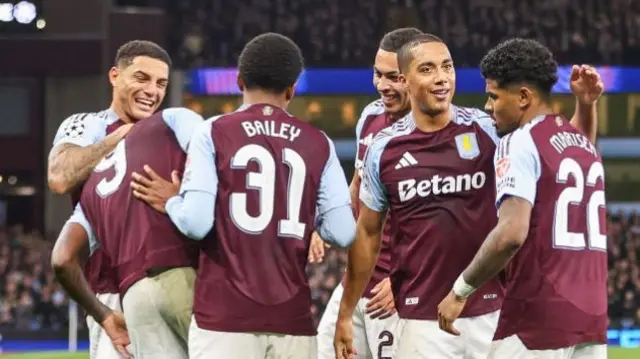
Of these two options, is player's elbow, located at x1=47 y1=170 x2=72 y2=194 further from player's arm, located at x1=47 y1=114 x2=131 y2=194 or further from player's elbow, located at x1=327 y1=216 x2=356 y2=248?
player's elbow, located at x1=327 y1=216 x2=356 y2=248

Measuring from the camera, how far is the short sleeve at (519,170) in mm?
4707

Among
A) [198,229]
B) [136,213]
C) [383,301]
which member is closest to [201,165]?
[198,229]

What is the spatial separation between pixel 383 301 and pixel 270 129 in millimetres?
1473

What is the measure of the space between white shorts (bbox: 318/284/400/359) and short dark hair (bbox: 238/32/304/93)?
56.9 inches

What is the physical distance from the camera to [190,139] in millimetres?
4949

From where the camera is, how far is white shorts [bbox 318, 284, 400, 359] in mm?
6223

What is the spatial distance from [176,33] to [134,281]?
20.9 m

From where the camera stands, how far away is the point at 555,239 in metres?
4.75

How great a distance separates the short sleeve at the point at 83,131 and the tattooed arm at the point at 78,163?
0.38 ft

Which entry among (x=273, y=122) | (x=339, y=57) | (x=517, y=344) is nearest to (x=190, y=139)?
(x=273, y=122)

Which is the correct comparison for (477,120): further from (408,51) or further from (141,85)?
(141,85)

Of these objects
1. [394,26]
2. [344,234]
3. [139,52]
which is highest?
[394,26]

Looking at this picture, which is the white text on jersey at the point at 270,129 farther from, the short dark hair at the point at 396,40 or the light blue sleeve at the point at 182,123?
the short dark hair at the point at 396,40

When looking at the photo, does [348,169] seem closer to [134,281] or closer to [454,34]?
[454,34]
